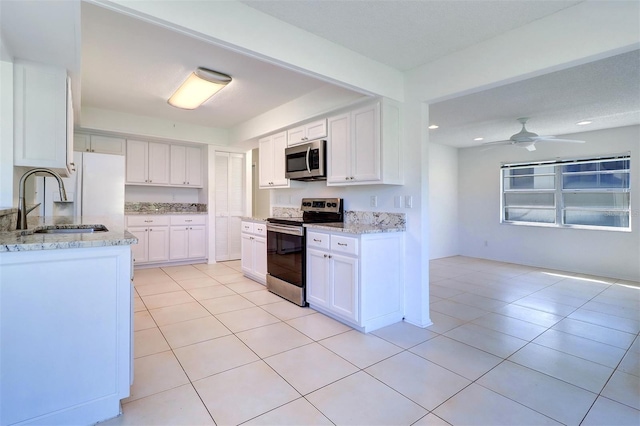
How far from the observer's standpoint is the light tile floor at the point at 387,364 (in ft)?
5.42

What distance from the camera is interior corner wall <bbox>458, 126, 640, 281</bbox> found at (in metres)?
4.68

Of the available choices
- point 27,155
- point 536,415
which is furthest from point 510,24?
point 27,155

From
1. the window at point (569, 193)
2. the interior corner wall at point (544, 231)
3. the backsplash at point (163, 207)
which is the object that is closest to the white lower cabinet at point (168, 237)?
the backsplash at point (163, 207)

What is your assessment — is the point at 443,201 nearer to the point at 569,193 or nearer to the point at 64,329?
the point at 569,193

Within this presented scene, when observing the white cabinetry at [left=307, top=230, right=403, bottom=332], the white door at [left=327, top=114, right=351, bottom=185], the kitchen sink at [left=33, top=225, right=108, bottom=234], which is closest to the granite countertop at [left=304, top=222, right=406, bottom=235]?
the white cabinetry at [left=307, top=230, right=403, bottom=332]

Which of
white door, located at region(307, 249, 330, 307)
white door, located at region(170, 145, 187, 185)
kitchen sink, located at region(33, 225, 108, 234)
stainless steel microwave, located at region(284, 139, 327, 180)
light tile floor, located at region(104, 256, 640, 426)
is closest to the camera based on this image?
light tile floor, located at region(104, 256, 640, 426)

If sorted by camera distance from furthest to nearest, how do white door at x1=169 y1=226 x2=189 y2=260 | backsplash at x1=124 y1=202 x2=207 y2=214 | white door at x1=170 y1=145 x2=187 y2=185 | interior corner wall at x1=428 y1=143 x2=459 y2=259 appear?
interior corner wall at x1=428 y1=143 x2=459 y2=259 < white door at x1=170 y1=145 x2=187 y2=185 < backsplash at x1=124 y1=202 x2=207 y2=214 < white door at x1=169 y1=226 x2=189 y2=260

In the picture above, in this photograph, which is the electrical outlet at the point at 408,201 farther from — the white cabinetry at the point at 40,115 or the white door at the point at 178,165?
the white door at the point at 178,165

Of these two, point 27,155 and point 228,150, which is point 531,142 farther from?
point 27,155

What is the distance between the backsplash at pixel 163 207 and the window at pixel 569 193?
5.87 m

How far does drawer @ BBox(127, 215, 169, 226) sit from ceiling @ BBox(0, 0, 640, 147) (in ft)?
5.18

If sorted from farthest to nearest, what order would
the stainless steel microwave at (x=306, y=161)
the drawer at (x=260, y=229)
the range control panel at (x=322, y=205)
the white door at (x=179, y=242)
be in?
the white door at (x=179, y=242), the drawer at (x=260, y=229), the range control panel at (x=322, y=205), the stainless steel microwave at (x=306, y=161)

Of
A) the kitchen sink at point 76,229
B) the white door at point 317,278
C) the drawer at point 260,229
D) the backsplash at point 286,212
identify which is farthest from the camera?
the backsplash at point 286,212

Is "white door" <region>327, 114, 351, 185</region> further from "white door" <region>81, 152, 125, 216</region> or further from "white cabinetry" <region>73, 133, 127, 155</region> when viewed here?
"white cabinetry" <region>73, 133, 127, 155</region>
